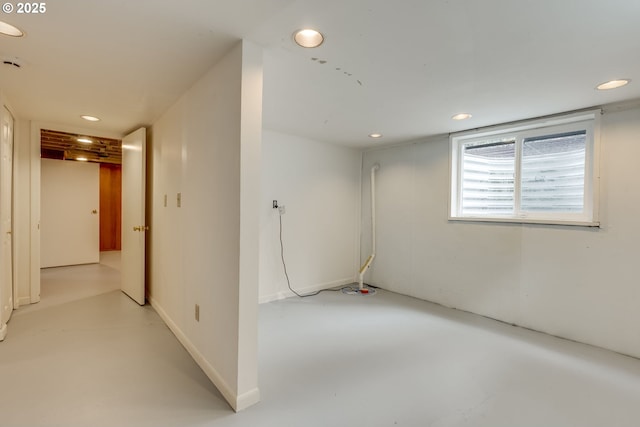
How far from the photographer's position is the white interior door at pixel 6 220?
2502 millimetres

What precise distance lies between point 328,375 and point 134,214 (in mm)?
2989

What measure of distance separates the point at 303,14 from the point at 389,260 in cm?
347

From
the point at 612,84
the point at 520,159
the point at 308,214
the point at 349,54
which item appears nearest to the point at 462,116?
the point at 520,159

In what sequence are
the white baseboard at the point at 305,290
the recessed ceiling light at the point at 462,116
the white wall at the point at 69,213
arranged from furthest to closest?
the white wall at the point at 69,213, the white baseboard at the point at 305,290, the recessed ceiling light at the point at 462,116

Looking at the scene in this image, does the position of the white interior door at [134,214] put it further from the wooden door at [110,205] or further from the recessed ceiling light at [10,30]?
the wooden door at [110,205]

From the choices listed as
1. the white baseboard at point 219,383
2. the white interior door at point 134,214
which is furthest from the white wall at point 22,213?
the white baseboard at point 219,383

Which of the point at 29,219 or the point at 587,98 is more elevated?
the point at 587,98

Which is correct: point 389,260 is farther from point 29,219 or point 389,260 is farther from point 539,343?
point 29,219

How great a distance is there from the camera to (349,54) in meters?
1.76

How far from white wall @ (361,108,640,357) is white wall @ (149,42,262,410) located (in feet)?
8.89

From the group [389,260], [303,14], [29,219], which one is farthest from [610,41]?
[29,219]

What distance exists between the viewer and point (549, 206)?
115 inches

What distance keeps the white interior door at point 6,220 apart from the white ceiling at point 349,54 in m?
0.33

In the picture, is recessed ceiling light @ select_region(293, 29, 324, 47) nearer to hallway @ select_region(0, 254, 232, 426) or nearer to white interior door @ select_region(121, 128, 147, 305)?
hallway @ select_region(0, 254, 232, 426)
